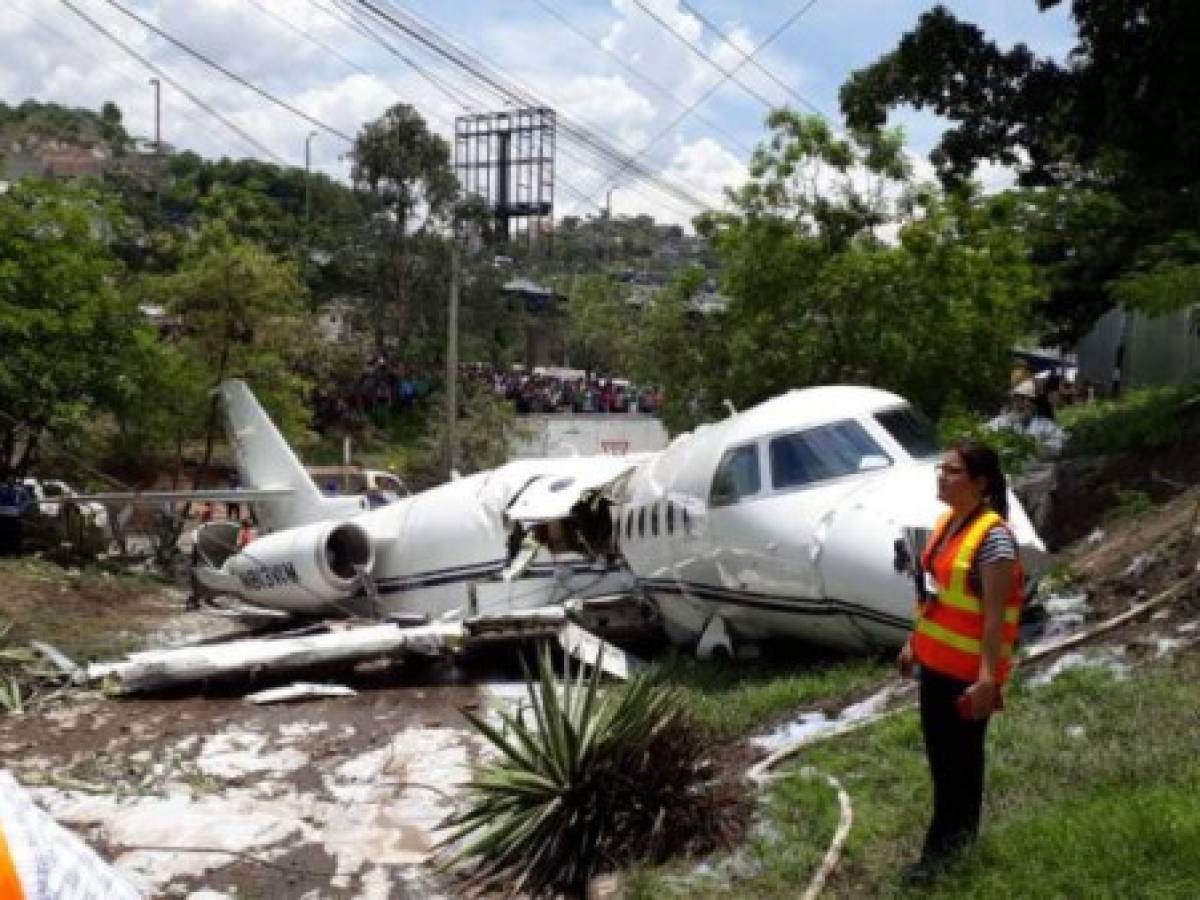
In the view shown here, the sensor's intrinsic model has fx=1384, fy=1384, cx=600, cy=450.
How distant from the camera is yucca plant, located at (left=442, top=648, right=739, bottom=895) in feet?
24.2

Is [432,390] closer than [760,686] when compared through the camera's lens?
No

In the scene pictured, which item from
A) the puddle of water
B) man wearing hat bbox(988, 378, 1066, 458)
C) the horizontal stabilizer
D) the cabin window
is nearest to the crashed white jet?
the cabin window

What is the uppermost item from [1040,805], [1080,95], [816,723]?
[1080,95]

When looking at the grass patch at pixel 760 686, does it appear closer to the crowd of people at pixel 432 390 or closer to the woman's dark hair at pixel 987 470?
the woman's dark hair at pixel 987 470

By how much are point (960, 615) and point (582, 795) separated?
273 cm

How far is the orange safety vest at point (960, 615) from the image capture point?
5758 millimetres

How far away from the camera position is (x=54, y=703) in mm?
12883

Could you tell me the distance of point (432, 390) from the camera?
48.1m

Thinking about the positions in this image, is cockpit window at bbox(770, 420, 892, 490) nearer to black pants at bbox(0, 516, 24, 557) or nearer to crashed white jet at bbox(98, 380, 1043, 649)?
crashed white jet at bbox(98, 380, 1043, 649)

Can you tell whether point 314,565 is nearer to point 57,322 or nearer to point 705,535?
point 705,535

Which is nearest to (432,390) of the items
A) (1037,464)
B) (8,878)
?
(1037,464)

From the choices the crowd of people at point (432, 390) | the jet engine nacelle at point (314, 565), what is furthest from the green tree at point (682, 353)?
the crowd of people at point (432, 390)

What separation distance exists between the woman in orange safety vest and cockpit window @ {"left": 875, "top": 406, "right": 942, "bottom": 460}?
5.77 meters

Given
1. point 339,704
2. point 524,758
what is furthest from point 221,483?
point 524,758
